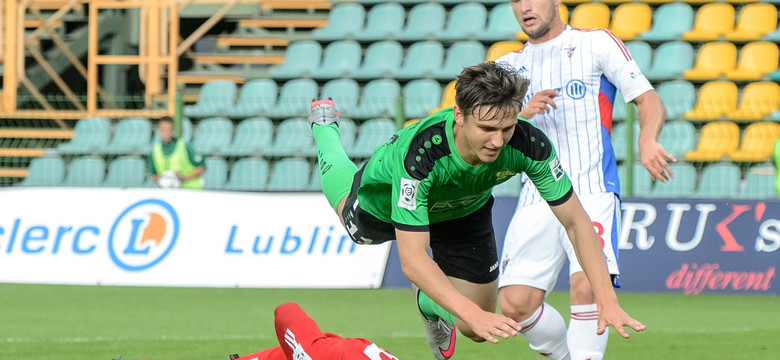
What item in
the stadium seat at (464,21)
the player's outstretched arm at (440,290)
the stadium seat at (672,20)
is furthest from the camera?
the stadium seat at (464,21)

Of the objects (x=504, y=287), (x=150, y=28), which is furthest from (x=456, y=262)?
(x=150, y=28)

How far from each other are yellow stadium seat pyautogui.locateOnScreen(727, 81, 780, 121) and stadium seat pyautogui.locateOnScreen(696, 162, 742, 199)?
54.4 inches

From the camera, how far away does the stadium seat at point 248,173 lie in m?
14.2

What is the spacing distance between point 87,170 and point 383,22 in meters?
4.73

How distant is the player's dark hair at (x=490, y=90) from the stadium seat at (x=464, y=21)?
1188cm

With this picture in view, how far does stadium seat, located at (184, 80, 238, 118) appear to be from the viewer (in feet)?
51.3

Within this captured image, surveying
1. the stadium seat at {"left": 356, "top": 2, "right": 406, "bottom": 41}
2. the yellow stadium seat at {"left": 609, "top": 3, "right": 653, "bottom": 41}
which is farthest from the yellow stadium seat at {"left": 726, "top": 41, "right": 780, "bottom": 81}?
the stadium seat at {"left": 356, "top": 2, "right": 406, "bottom": 41}

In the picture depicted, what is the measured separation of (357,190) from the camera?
5.47 m

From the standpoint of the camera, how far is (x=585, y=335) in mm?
5578

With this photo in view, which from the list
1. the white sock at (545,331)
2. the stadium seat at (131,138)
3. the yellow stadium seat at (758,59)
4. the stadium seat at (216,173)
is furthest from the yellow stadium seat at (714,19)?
the white sock at (545,331)

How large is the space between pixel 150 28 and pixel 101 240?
618cm

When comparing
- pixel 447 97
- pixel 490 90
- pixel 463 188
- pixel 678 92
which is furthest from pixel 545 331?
pixel 678 92

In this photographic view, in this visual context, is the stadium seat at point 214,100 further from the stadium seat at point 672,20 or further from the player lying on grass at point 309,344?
the player lying on grass at point 309,344

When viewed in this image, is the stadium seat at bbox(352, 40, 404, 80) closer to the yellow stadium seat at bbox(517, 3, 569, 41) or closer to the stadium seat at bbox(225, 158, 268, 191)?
the yellow stadium seat at bbox(517, 3, 569, 41)
